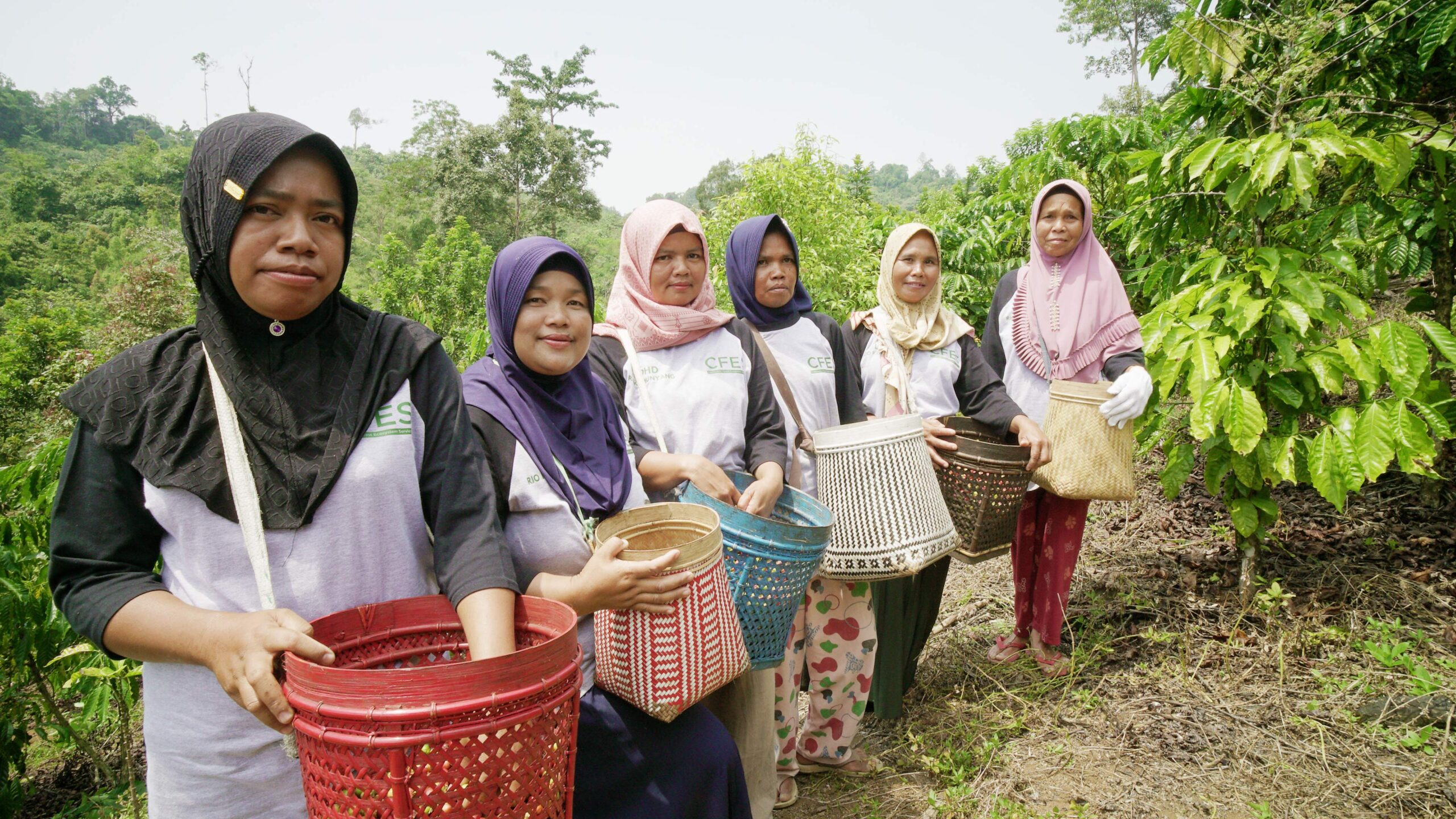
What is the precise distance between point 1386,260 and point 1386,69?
0.71 metres

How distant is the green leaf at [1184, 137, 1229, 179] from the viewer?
2.73 meters


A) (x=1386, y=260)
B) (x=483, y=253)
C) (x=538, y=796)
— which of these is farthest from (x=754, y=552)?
(x=483, y=253)

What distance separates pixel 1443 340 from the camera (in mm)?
2611

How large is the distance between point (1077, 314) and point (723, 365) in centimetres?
171

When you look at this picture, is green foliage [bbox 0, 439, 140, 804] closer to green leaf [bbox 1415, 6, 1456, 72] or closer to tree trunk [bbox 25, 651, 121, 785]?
tree trunk [bbox 25, 651, 121, 785]

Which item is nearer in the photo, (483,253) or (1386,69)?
(1386,69)

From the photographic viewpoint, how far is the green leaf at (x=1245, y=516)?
3143mm

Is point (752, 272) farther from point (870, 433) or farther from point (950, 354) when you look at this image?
point (950, 354)

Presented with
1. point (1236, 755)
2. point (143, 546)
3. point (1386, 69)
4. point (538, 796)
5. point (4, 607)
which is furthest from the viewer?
point (1386, 69)

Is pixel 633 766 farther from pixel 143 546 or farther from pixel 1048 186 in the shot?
pixel 1048 186

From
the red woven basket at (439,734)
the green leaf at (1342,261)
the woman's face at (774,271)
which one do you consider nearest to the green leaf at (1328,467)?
the green leaf at (1342,261)

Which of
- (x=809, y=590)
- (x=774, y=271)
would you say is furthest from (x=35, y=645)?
(x=774, y=271)

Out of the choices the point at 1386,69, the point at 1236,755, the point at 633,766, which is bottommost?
the point at 1236,755

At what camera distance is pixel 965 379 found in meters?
3.07
